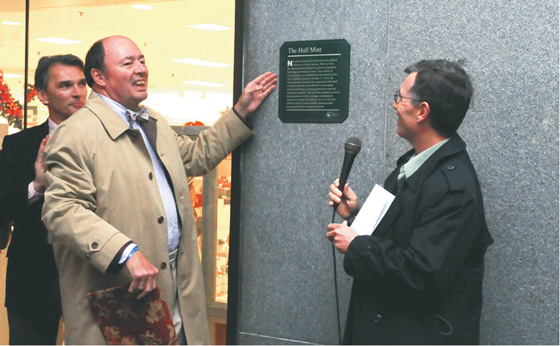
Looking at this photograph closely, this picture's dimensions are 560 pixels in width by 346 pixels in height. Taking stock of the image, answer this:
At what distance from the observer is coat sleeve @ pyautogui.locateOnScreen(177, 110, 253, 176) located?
438cm

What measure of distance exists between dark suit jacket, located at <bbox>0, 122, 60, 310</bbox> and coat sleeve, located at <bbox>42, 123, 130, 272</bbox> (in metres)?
0.45

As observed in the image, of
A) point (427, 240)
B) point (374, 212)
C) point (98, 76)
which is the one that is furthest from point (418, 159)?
point (98, 76)

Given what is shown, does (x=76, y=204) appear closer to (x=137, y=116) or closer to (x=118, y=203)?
(x=118, y=203)

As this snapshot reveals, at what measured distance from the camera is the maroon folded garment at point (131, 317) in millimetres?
3629

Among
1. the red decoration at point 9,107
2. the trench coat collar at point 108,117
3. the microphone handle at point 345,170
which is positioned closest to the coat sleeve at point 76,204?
the trench coat collar at point 108,117

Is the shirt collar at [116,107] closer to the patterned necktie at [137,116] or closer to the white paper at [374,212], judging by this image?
the patterned necktie at [137,116]

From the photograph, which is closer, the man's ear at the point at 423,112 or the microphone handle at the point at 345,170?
the man's ear at the point at 423,112

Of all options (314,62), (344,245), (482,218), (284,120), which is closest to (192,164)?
(284,120)

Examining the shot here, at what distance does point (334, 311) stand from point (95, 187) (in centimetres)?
146

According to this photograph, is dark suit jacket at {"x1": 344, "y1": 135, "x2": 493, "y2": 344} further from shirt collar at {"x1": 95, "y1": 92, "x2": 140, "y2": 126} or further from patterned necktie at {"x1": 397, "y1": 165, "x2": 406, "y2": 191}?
shirt collar at {"x1": 95, "y1": 92, "x2": 140, "y2": 126}

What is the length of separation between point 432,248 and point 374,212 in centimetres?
40

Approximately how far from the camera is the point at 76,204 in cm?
360

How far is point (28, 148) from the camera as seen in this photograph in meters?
4.30

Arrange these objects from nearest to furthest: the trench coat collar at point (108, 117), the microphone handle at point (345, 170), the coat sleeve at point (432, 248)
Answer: the coat sleeve at point (432, 248)
the microphone handle at point (345, 170)
the trench coat collar at point (108, 117)
